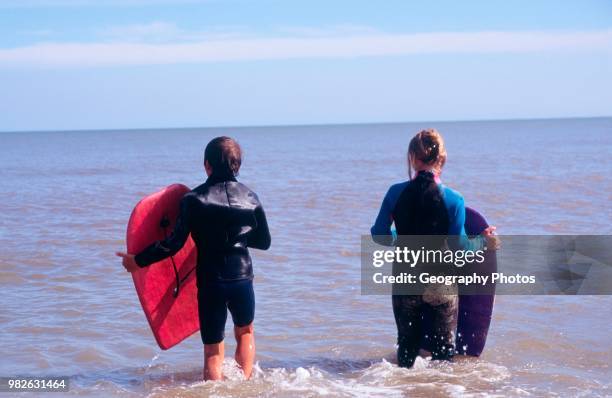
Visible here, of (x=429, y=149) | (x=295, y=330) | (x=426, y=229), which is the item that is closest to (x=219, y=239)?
(x=426, y=229)

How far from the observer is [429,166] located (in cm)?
455

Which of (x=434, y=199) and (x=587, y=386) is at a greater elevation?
(x=434, y=199)

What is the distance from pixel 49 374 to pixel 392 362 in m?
2.47

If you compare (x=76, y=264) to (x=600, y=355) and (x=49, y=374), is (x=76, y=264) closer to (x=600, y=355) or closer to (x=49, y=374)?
(x=49, y=374)

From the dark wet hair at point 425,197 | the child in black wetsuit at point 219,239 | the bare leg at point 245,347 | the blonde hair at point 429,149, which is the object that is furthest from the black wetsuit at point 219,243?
the blonde hair at point 429,149

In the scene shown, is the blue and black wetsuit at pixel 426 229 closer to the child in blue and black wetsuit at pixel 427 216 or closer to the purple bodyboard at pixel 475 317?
the child in blue and black wetsuit at pixel 427 216

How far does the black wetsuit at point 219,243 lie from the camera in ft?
14.9

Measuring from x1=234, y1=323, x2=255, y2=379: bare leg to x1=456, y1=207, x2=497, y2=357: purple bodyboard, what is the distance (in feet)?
5.20

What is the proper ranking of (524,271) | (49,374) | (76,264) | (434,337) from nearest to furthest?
(434,337)
(49,374)
(524,271)
(76,264)

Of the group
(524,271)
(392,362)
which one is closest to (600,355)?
(392,362)

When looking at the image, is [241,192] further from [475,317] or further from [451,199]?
[475,317]

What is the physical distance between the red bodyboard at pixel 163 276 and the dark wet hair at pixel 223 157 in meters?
0.61

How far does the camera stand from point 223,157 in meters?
4.60
